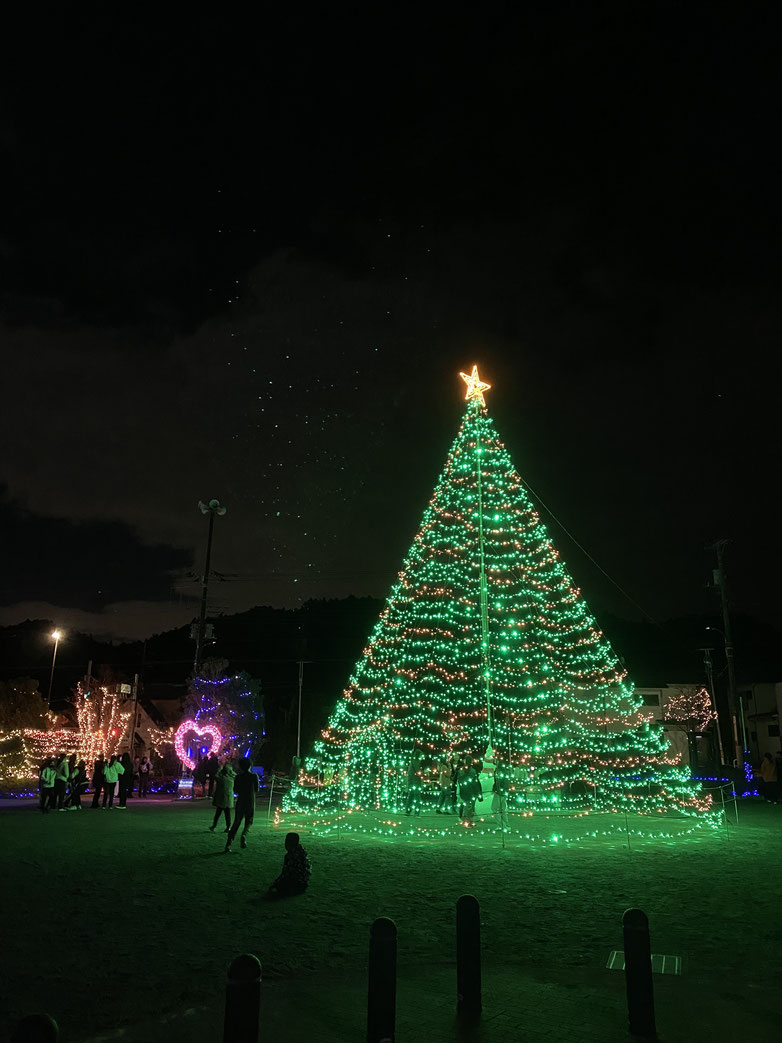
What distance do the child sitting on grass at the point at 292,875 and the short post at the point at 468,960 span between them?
4.41 metres

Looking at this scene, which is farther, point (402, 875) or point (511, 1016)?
point (402, 875)

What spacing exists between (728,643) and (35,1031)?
31735mm

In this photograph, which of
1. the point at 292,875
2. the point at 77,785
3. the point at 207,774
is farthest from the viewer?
the point at 207,774

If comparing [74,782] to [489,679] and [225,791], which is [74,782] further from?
[489,679]

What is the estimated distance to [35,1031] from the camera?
3.15 meters

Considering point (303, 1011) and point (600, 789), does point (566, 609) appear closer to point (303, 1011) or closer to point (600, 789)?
point (600, 789)

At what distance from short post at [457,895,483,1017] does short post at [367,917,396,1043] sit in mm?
741

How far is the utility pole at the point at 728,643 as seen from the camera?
30109 millimetres

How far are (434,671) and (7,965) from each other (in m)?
15.9

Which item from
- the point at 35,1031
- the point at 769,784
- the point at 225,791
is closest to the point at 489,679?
the point at 225,791

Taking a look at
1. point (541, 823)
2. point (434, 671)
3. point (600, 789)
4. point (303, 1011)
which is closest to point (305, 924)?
point (303, 1011)

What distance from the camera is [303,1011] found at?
5.29m

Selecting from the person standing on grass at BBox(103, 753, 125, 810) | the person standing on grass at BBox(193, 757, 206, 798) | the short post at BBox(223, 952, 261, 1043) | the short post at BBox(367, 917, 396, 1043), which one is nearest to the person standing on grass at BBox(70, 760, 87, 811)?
the person standing on grass at BBox(103, 753, 125, 810)

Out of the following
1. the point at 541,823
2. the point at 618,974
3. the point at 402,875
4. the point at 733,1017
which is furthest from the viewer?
the point at 541,823
